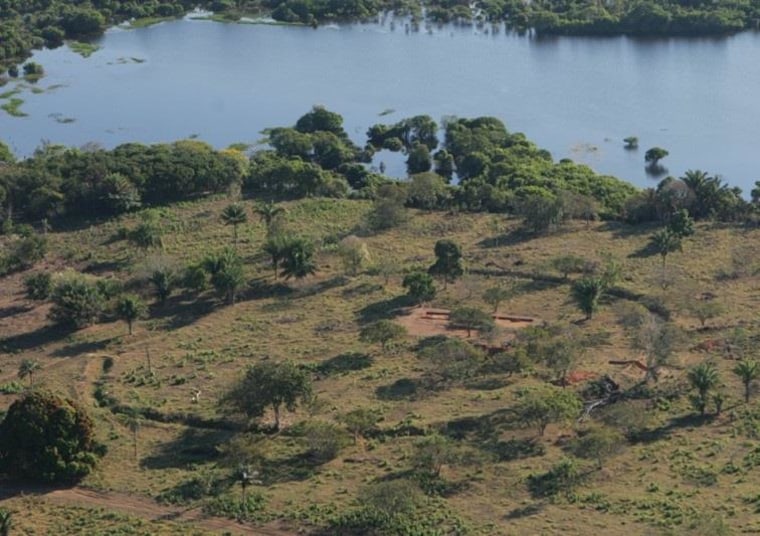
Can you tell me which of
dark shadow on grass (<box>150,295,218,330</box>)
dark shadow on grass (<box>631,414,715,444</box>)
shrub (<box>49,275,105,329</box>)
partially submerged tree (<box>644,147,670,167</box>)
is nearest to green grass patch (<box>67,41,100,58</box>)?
partially submerged tree (<box>644,147,670,167</box>)

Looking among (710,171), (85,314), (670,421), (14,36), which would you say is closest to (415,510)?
(670,421)

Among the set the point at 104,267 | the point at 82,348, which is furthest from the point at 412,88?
the point at 82,348

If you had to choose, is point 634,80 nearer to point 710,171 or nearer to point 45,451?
point 710,171

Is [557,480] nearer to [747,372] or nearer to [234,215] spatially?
[747,372]

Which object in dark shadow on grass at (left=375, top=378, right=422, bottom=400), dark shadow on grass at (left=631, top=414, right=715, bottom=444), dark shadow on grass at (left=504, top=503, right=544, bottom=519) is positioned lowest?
dark shadow on grass at (left=504, top=503, right=544, bottom=519)

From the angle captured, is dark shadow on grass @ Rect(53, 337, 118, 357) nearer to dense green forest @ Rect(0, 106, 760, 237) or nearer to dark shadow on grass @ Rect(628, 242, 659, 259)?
dense green forest @ Rect(0, 106, 760, 237)

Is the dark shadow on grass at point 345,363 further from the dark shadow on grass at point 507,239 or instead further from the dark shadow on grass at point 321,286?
the dark shadow on grass at point 507,239
